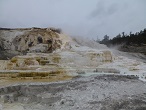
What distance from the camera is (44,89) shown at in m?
15.5

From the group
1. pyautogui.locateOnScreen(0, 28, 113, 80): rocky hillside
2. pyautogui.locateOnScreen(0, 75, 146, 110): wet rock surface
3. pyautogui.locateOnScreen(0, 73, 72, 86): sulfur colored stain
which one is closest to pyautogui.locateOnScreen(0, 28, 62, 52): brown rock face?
pyautogui.locateOnScreen(0, 28, 113, 80): rocky hillside

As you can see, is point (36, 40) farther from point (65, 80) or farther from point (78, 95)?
point (78, 95)

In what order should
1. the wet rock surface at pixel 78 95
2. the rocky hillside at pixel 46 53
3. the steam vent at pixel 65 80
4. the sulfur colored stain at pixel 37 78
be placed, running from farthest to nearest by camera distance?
the rocky hillside at pixel 46 53, the sulfur colored stain at pixel 37 78, the steam vent at pixel 65 80, the wet rock surface at pixel 78 95

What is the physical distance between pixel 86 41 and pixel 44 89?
23.2m

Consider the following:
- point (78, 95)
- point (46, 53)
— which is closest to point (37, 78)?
point (78, 95)

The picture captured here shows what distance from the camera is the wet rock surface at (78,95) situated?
11695 millimetres

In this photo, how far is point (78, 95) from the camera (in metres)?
13.5

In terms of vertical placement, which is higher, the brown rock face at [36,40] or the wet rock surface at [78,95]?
the brown rock face at [36,40]

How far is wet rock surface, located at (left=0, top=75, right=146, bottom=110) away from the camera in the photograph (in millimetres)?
11695

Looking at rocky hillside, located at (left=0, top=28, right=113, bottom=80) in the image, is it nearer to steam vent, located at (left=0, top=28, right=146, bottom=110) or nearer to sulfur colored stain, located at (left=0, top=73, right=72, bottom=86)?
steam vent, located at (left=0, top=28, right=146, bottom=110)

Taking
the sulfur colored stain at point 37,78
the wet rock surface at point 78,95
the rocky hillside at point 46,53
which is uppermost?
the rocky hillside at point 46,53

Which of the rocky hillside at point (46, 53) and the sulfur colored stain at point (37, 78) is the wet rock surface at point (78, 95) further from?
the rocky hillside at point (46, 53)

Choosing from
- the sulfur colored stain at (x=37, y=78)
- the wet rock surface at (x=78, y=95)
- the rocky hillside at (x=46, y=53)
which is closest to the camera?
the wet rock surface at (x=78, y=95)

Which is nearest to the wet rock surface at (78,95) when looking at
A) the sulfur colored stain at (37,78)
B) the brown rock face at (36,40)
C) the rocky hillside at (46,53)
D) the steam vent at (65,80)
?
the steam vent at (65,80)
